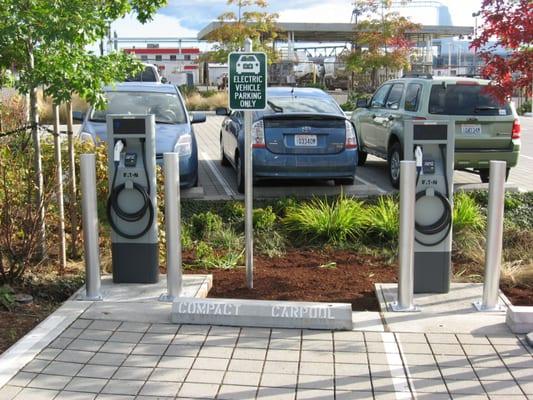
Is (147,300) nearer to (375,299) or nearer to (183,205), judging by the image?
(375,299)

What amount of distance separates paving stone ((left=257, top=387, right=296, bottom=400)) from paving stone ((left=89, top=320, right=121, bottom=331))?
1.50 meters

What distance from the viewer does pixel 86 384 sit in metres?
4.07

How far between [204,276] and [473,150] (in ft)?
18.3

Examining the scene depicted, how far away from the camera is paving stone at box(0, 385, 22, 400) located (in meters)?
3.90

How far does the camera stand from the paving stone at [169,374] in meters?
4.16

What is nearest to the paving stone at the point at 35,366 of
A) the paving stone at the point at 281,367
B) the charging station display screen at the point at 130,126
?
the paving stone at the point at 281,367

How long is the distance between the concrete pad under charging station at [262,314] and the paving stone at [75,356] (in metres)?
0.78

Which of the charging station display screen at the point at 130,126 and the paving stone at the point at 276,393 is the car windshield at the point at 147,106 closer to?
the charging station display screen at the point at 130,126

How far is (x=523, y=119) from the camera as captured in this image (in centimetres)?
2772

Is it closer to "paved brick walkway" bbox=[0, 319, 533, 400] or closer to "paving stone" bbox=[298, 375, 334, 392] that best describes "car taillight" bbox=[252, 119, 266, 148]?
"paved brick walkway" bbox=[0, 319, 533, 400]

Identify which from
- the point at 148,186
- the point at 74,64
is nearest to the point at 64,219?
the point at 148,186

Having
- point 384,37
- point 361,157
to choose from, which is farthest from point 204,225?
point 384,37

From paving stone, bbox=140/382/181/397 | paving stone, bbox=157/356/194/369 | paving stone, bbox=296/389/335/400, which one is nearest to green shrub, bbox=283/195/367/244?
paving stone, bbox=157/356/194/369

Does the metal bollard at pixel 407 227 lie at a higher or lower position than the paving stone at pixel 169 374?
higher
